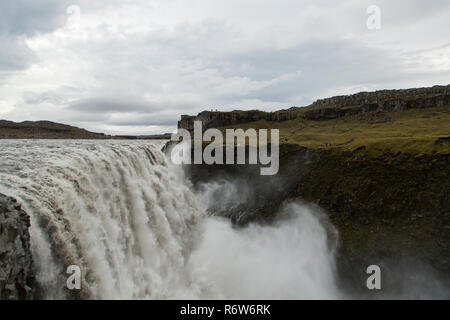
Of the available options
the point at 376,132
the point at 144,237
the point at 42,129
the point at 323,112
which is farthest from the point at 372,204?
the point at 42,129

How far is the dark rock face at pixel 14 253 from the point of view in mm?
9234

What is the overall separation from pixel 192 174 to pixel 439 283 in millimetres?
27106

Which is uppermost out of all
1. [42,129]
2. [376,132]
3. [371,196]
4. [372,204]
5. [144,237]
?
[42,129]

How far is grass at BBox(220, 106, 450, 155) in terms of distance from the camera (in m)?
30.9

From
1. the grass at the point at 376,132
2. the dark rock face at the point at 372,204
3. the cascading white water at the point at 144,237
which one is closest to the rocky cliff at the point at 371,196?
the dark rock face at the point at 372,204

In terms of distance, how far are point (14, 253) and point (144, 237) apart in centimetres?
1108

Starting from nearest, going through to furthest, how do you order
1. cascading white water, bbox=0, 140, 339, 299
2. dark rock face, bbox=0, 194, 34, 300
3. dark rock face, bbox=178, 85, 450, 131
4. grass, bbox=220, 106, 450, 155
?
dark rock face, bbox=0, 194, 34, 300
cascading white water, bbox=0, 140, 339, 299
grass, bbox=220, 106, 450, 155
dark rock face, bbox=178, 85, 450, 131

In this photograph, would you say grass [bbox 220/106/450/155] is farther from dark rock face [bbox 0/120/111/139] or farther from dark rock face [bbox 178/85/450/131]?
dark rock face [bbox 0/120/111/139]

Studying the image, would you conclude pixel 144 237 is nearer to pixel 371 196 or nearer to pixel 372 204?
pixel 372 204

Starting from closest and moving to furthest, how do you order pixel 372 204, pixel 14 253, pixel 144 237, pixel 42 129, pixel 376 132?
1. pixel 14 253
2. pixel 144 237
3. pixel 372 204
4. pixel 376 132
5. pixel 42 129

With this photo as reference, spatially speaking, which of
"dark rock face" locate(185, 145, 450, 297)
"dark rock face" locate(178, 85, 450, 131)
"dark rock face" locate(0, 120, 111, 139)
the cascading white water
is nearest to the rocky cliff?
"dark rock face" locate(185, 145, 450, 297)

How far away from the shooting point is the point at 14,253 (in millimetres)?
9578

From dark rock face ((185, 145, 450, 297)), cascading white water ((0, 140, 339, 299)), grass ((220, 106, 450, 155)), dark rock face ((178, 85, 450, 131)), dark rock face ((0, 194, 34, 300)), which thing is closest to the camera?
Result: dark rock face ((0, 194, 34, 300))

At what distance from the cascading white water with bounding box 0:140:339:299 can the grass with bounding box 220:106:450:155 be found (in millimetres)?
11872
